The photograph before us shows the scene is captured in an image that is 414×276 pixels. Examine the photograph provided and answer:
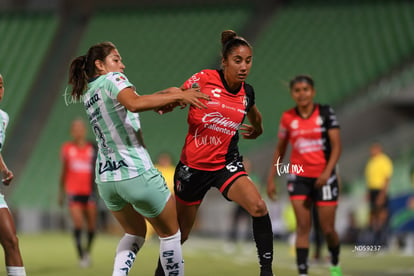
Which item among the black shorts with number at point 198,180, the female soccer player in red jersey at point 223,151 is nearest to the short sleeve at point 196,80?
Answer: the female soccer player in red jersey at point 223,151

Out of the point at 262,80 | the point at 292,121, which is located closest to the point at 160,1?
the point at 262,80

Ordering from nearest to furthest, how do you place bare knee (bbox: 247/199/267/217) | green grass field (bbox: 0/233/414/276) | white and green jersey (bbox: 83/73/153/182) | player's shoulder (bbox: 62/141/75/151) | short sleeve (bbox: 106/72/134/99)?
short sleeve (bbox: 106/72/134/99), white and green jersey (bbox: 83/73/153/182), bare knee (bbox: 247/199/267/217), green grass field (bbox: 0/233/414/276), player's shoulder (bbox: 62/141/75/151)

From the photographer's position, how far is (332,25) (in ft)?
72.8

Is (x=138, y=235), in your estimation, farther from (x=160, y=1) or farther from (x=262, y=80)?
(x=160, y=1)

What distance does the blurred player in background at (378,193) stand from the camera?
45.8 ft

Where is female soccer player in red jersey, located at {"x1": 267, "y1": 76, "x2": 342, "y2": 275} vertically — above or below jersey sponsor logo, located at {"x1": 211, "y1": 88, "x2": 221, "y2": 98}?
below

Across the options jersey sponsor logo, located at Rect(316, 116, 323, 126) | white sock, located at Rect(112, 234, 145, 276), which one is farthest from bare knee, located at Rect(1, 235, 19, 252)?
jersey sponsor logo, located at Rect(316, 116, 323, 126)

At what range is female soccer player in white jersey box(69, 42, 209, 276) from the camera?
474 centimetres

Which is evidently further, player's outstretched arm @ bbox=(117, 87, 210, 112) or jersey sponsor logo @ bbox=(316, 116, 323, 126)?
jersey sponsor logo @ bbox=(316, 116, 323, 126)

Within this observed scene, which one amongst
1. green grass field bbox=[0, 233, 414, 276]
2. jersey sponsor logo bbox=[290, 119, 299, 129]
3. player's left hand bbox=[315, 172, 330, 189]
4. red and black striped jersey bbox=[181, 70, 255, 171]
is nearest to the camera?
red and black striped jersey bbox=[181, 70, 255, 171]

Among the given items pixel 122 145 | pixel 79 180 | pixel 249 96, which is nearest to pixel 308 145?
pixel 249 96

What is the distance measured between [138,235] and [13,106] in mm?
15209

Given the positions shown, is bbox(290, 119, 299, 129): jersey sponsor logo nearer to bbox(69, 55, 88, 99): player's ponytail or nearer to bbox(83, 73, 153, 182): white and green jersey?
bbox(83, 73, 153, 182): white and green jersey

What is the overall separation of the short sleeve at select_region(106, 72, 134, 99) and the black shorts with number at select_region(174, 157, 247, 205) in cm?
118
